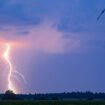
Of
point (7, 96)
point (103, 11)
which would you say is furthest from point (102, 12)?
point (7, 96)

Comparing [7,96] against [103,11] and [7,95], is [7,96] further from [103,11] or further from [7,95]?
[103,11]

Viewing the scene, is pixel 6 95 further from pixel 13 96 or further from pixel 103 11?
pixel 103 11

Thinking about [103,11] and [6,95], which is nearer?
[103,11]

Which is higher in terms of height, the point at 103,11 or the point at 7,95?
the point at 7,95

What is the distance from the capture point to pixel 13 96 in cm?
19175

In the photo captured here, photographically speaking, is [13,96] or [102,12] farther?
[13,96]

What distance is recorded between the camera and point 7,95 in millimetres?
193000

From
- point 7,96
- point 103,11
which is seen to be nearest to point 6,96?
point 7,96

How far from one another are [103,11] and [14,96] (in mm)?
161245

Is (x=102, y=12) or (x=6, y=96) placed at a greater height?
(x=6, y=96)

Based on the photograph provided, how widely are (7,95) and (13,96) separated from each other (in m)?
2.79

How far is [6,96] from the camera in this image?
191000 mm

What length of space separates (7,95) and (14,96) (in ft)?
9.82

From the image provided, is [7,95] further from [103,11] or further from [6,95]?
[103,11]
